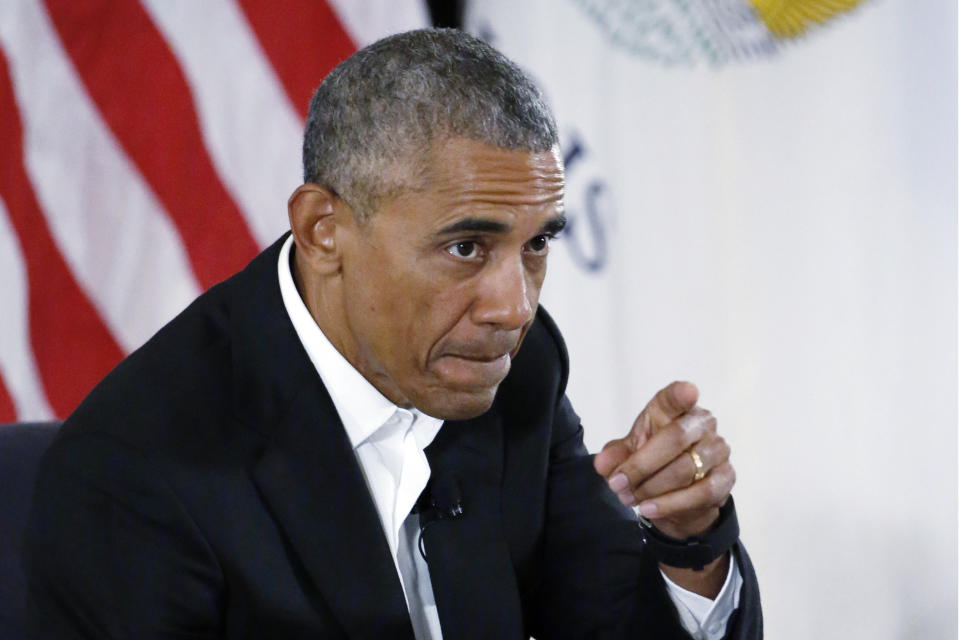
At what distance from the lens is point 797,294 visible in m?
2.36

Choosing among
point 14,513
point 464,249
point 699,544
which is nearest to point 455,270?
point 464,249

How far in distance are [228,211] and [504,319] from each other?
51.0 inches

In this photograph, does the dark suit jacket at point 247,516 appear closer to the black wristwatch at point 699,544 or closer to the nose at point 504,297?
the black wristwatch at point 699,544

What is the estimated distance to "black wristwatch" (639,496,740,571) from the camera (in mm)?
1216

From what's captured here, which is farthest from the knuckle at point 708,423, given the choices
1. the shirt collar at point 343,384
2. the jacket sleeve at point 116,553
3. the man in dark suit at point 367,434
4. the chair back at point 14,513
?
the chair back at point 14,513

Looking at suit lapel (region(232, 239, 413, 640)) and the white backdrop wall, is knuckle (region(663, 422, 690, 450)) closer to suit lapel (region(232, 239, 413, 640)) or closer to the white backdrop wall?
suit lapel (region(232, 239, 413, 640))

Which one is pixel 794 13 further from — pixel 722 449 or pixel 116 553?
pixel 116 553

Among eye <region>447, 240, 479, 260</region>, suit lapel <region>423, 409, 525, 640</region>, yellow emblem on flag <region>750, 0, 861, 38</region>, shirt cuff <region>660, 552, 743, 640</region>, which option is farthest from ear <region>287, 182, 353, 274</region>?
yellow emblem on flag <region>750, 0, 861, 38</region>

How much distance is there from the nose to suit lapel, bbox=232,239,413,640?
0.21 m

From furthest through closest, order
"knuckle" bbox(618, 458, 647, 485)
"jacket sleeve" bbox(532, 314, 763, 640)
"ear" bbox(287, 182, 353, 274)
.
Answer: "jacket sleeve" bbox(532, 314, 763, 640) → "ear" bbox(287, 182, 353, 274) → "knuckle" bbox(618, 458, 647, 485)

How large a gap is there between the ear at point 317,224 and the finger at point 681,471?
401 millimetres

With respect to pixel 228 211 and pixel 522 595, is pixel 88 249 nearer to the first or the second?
pixel 228 211

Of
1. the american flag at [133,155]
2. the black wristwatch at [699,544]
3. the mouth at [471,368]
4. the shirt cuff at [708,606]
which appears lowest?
the shirt cuff at [708,606]

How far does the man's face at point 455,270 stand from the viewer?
1121mm
